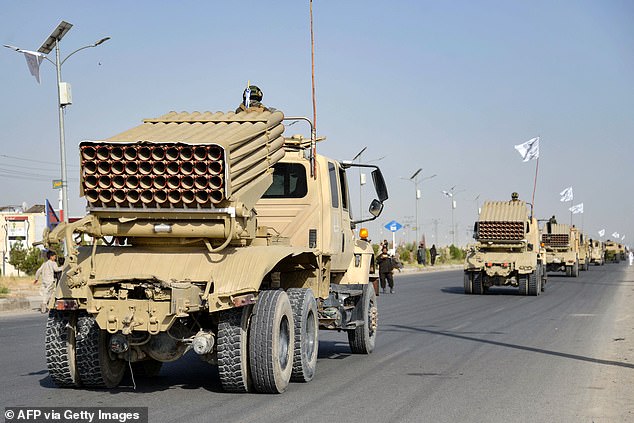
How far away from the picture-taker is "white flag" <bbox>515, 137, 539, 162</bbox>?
138 feet

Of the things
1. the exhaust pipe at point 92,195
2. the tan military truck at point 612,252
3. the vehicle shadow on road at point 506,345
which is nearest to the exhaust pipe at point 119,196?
the exhaust pipe at point 92,195

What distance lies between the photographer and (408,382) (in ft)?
34.4

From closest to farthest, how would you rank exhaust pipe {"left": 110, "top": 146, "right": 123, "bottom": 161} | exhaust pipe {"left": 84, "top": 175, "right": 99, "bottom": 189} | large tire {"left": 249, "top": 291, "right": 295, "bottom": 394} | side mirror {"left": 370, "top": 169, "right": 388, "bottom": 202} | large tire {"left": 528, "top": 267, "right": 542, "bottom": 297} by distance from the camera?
exhaust pipe {"left": 110, "top": 146, "right": 123, "bottom": 161}
exhaust pipe {"left": 84, "top": 175, "right": 99, "bottom": 189}
large tire {"left": 249, "top": 291, "right": 295, "bottom": 394}
side mirror {"left": 370, "top": 169, "right": 388, "bottom": 202}
large tire {"left": 528, "top": 267, "right": 542, "bottom": 297}

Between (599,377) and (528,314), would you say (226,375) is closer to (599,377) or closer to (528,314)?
(599,377)

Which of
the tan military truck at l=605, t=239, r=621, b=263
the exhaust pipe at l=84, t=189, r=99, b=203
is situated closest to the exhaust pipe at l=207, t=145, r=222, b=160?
the exhaust pipe at l=84, t=189, r=99, b=203

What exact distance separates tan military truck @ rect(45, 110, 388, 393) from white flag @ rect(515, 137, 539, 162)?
33485 mm

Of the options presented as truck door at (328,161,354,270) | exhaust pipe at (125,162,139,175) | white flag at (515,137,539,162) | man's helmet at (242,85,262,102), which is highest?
white flag at (515,137,539,162)

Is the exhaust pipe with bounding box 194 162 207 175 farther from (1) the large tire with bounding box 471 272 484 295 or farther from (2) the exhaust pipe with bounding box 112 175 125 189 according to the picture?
(1) the large tire with bounding box 471 272 484 295

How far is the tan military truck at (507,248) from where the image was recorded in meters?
31.6

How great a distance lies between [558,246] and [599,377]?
40.3 m

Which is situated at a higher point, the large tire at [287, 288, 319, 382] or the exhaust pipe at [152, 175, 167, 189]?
the exhaust pipe at [152, 175, 167, 189]

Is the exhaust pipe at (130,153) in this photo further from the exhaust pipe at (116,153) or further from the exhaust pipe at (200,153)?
the exhaust pipe at (200,153)

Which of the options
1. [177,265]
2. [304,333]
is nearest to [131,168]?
[177,265]

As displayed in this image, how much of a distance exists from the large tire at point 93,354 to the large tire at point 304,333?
78.3 inches
